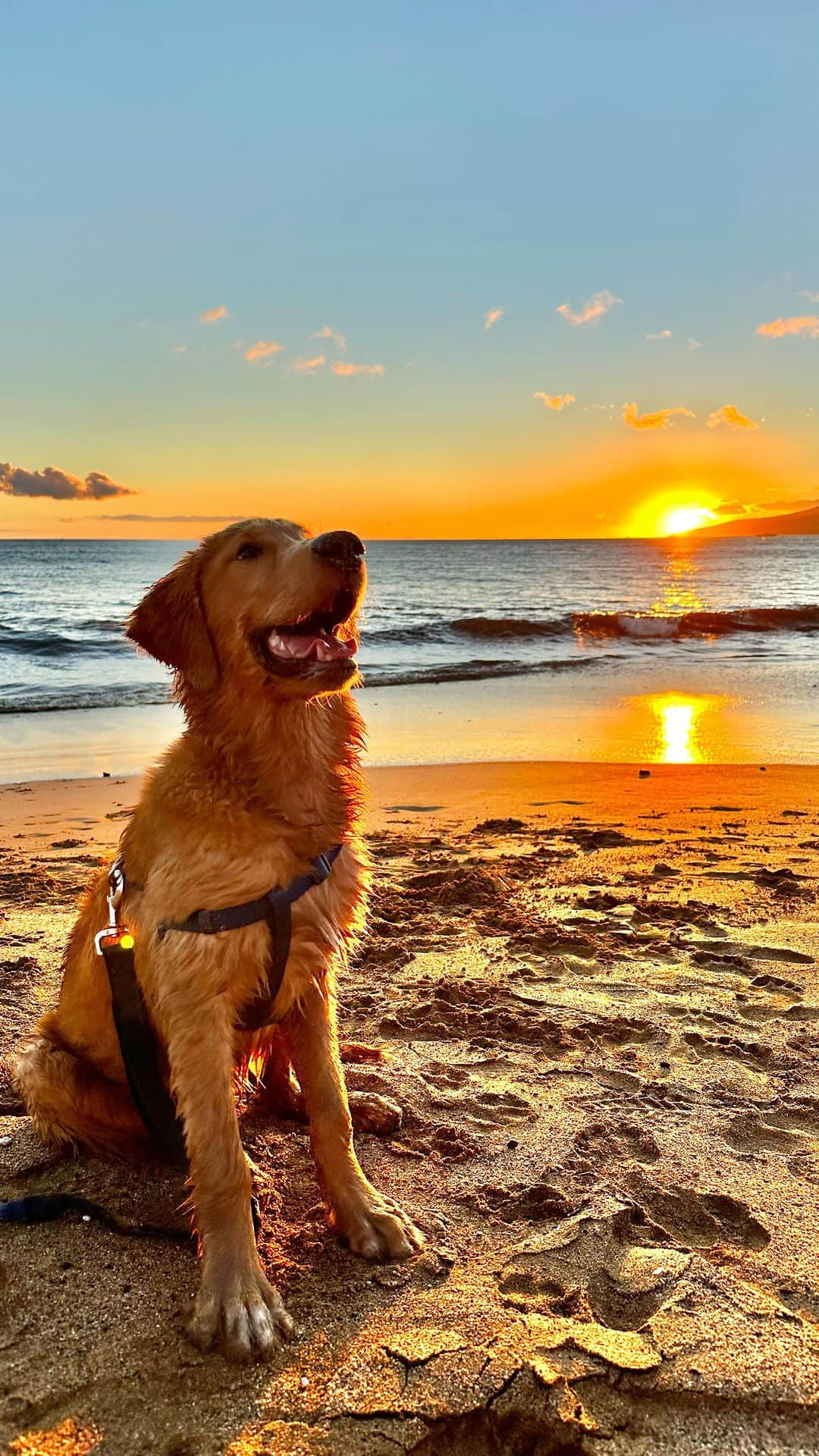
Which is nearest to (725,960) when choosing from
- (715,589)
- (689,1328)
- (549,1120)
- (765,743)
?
(549,1120)

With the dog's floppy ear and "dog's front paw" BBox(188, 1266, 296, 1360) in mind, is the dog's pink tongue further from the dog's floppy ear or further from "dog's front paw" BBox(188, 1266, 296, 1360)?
"dog's front paw" BBox(188, 1266, 296, 1360)

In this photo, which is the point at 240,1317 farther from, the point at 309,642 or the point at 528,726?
the point at 528,726

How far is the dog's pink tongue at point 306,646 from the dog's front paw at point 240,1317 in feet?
5.55

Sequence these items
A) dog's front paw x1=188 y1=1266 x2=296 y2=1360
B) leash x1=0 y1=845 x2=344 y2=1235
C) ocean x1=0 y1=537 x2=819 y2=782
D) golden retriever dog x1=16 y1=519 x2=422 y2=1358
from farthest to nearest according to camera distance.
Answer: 1. ocean x1=0 y1=537 x2=819 y2=782
2. leash x1=0 y1=845 x2=344 y2=1235
3. golden retriever dog x1=16 y1=519 x2=422 y2=1358
4. dog's front paw x1=188 y1=1266 x2=296 y2=1360

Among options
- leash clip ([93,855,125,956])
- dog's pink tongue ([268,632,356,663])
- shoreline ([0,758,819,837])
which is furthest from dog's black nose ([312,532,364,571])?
shoreline ([0,758,819,837])

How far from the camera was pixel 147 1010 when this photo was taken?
2688mm

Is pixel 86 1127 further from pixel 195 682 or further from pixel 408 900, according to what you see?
pixel 408 900

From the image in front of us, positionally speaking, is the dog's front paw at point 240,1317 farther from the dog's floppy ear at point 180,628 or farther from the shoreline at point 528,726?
the shoreline at point 528,726

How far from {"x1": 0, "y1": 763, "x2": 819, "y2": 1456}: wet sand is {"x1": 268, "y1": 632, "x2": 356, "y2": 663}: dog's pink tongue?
170cm

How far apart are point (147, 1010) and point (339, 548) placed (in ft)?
4.90

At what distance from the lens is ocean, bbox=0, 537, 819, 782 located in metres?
11.6

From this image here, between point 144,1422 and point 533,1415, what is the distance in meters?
0.85

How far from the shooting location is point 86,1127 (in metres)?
2.94

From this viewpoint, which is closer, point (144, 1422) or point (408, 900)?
point (144, 1422)
